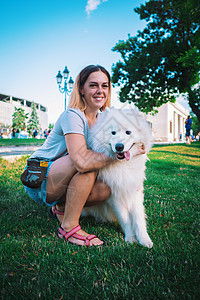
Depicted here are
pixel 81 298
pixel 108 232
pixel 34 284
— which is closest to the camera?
pixel 81 298

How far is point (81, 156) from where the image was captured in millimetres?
1984

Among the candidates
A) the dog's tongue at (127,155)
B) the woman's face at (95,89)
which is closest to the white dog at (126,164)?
the dog's tongue at (127,155)

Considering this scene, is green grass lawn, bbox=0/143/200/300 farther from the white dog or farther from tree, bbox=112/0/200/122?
tree, bbox=112/0/200/122

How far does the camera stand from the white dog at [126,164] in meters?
2.07

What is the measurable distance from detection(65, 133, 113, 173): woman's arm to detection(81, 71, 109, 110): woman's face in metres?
0.51

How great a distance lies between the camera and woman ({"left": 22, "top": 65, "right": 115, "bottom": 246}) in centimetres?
201

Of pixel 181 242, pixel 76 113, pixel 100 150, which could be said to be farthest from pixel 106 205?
pixel 76 113

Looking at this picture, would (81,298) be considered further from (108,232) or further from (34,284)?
(108,232)

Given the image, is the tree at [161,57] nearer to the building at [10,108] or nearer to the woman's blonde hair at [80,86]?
the woman's blonde hair at [80,86]

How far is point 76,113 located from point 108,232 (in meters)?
1.29

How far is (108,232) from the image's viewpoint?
7.40 feet

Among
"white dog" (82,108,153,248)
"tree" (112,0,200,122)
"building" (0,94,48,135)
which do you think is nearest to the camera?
"white dog" (82,108,153,248)

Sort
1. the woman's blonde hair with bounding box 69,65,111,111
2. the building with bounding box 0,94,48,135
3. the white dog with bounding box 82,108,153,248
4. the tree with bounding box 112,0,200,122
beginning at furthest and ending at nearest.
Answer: the building with bounding box 0,94,48,135 < the tree with bounding box 112,0,200,122 < the woman's blonde hair with bounding box 69,65,111,111 < the white dog with bounding box 82,108,153,248

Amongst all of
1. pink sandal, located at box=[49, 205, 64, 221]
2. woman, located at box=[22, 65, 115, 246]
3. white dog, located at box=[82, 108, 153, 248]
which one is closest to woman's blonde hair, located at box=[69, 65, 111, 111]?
woman, located at box=[22, 65, 115, 246]
